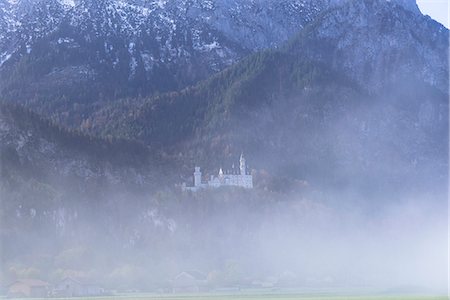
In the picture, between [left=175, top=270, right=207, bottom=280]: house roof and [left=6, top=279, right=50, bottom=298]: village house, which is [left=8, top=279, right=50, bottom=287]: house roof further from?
[left=175, top=270, right=207, bottom=280]: house roof

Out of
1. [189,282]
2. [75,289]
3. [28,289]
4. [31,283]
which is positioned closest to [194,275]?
[189,282]

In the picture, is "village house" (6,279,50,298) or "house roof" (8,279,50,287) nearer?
"village house" (6,279,50,298)

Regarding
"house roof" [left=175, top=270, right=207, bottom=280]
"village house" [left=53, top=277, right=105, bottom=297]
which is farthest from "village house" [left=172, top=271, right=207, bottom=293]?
"village house" [left=53, top=277, right=105, bottom=297]

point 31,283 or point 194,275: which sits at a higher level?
point 194,275

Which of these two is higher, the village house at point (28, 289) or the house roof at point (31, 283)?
the house roof at point (31, 283)

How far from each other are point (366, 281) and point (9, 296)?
171 feet

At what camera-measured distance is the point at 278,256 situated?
179375 mm

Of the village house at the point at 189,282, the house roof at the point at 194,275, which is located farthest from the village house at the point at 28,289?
the house roof at the point at 194,275

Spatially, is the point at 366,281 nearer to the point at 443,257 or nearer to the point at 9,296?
the point at 443,257

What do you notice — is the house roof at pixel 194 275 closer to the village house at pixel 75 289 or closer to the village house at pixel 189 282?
the village house at pixel 189 282

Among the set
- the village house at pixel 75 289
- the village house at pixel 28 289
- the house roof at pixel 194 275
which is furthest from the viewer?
the house roof at pixel 194 275

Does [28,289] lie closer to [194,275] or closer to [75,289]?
[75,289]

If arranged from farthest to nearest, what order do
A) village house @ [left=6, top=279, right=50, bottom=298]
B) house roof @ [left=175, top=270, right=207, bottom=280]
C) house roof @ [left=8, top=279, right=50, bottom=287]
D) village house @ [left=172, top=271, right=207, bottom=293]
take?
1. house roof @ [left=175, top=270, right=207, bottom=280]
2. village house @ [left=172, top=271, right=207, bottom=293]
3. house roof @ [left=8, top=279, right=50, bottom=287]
4. village house @ [left=6, top=279, right=50, bottom=298]

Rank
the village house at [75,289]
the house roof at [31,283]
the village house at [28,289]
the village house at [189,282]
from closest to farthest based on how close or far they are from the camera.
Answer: the village house at [28,289] → the village house at [75,289] → the house roof at [31,283] → the village house at [189,282]
